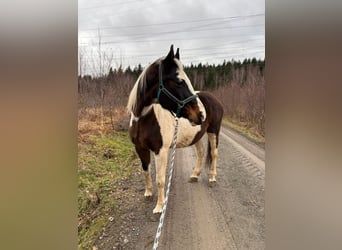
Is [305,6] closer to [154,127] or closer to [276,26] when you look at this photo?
[276,26]

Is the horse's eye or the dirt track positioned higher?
the horse's eye

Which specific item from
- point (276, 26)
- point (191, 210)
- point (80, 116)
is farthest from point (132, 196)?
point (276, 26)

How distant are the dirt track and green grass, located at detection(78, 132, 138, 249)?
4cm

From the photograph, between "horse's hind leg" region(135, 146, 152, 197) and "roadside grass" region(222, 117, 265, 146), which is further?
"horse's hind leg" region(135, 146, 152, 197)

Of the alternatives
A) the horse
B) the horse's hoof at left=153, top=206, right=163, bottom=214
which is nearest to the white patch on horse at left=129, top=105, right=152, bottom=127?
the horse

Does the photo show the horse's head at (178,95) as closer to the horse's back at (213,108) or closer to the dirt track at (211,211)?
the horse's back at (213,108)

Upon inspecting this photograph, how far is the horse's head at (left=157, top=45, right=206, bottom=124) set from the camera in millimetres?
901

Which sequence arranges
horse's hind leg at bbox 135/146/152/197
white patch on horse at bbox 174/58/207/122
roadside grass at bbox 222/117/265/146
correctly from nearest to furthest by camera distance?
roadside grass at bbox 222/117/265/146 < white patch on horse at bbox 174/58/207/122 < horse's hind leg at bbox 135/146/152/197

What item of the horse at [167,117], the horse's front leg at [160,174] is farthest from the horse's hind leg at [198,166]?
the horse's front leg at [160,174]

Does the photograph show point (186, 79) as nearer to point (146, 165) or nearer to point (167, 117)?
point (167, 117)

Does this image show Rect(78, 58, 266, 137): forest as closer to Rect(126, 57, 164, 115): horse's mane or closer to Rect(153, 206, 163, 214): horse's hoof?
Rect(126, 57, 164, 115): horse's mane

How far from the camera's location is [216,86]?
874mm

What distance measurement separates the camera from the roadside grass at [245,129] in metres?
0.74

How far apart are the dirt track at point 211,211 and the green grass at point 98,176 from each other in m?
0.04
